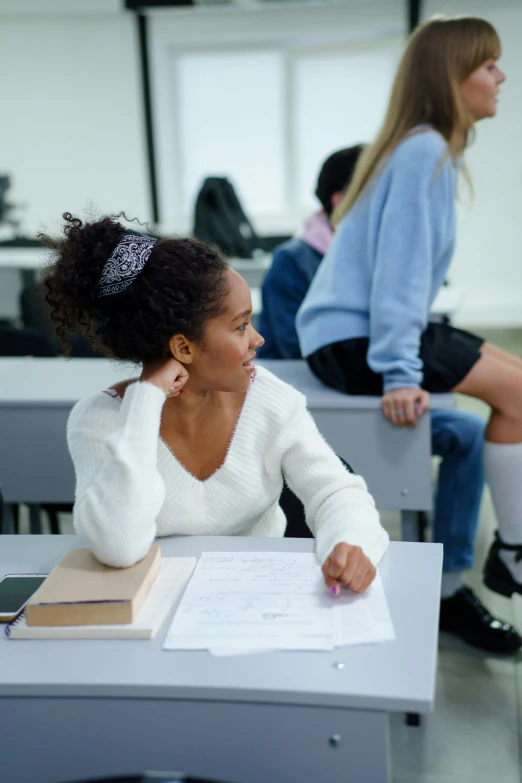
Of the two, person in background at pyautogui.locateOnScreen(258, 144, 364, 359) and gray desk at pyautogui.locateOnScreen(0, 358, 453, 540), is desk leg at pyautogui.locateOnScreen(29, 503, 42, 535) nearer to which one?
gray desk at pyautogui.locateOnScreen(0, 358, 453, 540)

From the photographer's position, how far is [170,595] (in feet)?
4.00

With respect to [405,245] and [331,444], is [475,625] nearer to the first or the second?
[331,444]

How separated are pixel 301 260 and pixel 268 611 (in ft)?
5.83

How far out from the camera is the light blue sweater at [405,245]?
2.19 metres

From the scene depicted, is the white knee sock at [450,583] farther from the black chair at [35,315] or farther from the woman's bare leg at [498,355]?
the black chair at [35,315]

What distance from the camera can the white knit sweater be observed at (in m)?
1.31

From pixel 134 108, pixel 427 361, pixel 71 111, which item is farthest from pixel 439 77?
pixel 71 111

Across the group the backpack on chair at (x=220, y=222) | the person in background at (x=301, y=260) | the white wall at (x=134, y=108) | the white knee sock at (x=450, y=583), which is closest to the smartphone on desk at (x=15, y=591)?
the white knee sock at (x=450, y=583)

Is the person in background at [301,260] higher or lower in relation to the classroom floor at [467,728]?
higher

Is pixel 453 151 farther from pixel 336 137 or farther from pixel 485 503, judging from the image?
pixel 336 137

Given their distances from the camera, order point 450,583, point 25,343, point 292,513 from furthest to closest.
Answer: point 25,343 < point 450,583 < point 292,513

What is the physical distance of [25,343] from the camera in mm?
3201

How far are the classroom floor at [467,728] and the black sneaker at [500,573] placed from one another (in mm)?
188

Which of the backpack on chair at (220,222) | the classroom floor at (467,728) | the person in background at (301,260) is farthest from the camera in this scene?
the backpack on chair at (220,222)
